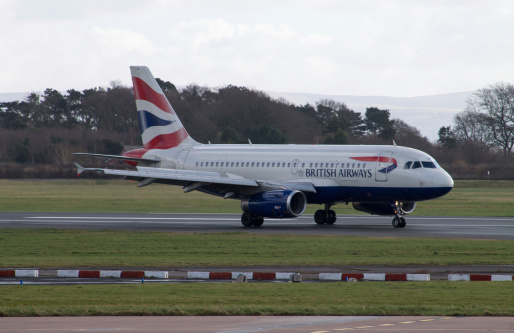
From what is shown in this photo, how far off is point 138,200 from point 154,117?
13.6 meters

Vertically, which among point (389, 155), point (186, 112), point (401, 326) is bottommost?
point (401, 326)

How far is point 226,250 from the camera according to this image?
88.2 ft

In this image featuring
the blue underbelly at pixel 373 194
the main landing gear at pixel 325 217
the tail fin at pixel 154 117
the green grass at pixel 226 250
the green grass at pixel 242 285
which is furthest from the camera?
the tail fin at pixel 154 117

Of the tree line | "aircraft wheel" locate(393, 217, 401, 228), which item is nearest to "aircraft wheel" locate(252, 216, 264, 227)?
"aircraft wheel" locate(393, 217, 401, 228)

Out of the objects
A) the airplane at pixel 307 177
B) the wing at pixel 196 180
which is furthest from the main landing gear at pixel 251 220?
the wing at pixel 196 180

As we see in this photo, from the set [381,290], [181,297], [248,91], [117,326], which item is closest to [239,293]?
[181,297]

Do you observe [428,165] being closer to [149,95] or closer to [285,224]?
[285,224]

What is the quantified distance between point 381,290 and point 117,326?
666 centimetres

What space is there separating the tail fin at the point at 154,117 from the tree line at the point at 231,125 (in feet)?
97.1

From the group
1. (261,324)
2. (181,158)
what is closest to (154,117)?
(181,158)

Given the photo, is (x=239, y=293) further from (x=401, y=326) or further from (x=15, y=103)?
(x=15, y=103)

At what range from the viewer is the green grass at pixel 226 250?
2386 cm

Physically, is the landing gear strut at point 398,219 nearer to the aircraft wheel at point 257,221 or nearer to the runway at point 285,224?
the runway at point 285,224

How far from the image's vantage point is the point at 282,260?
79.5 ft
